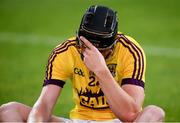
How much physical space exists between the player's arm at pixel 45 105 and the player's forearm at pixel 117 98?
0.57 metres

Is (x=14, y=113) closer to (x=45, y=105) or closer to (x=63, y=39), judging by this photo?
(x=45, y=105)

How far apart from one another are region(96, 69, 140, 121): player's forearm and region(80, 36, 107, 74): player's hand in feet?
0.15

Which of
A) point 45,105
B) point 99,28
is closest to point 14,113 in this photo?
point 45,105

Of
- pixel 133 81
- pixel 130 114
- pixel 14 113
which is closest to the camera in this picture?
pixel 130 114

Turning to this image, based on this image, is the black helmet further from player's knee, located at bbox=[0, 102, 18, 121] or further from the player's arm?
player's knee, located at bbox=[0, 102, 18, 121]

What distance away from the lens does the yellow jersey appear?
7.95 metres

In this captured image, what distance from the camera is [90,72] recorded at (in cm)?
807

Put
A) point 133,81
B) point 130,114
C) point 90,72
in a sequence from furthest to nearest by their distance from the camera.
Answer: point 90,72, point 133,81, point 130,114

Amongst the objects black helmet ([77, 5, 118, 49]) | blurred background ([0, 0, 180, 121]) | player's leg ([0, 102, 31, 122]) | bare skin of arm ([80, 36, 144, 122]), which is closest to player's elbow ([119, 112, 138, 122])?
bare skin of arm ([80, 36, 144, 122])

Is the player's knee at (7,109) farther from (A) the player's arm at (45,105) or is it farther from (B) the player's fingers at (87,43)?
(B) the player's fingers at (87,43)

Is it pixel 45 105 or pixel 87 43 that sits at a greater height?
pixel 87 43

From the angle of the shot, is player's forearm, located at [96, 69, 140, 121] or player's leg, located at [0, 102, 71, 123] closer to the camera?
player's forearm, located at [96, 69, 140, 121]

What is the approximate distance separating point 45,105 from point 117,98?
2.41 ft

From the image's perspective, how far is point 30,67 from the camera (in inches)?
539
